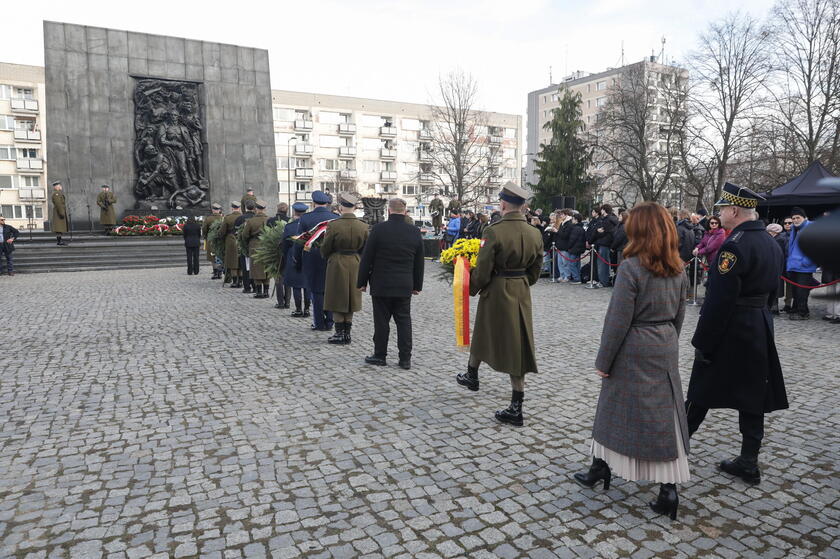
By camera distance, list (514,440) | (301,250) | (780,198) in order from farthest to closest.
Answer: (780,198) < (301,250) < (514,440)

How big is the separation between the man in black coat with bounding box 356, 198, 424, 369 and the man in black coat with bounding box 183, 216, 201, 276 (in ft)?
39.5

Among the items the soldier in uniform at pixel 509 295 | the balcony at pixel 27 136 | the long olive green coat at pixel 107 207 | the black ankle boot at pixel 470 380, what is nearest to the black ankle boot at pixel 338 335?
the black ankle boot at pixel 470 380

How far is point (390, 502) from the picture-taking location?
3709mm

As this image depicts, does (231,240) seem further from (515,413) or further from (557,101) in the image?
(557,101)

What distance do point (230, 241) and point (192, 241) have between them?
3888 mm

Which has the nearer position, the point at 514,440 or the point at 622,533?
the point at 622,533

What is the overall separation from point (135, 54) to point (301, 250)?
20.1 metres

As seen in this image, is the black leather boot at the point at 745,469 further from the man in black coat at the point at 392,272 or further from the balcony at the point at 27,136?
the balcony at the point at 27,136

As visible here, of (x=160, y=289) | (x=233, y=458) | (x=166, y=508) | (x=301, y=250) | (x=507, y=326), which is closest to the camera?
(x=166, y=508)

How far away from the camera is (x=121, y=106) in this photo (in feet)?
79.8

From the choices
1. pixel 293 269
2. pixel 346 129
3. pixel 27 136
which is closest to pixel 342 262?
pixel 293 269

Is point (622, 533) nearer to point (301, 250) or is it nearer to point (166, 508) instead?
point (166, 508)

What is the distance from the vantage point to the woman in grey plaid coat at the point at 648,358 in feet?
11.2

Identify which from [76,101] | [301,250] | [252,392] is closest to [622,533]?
[252,392]
